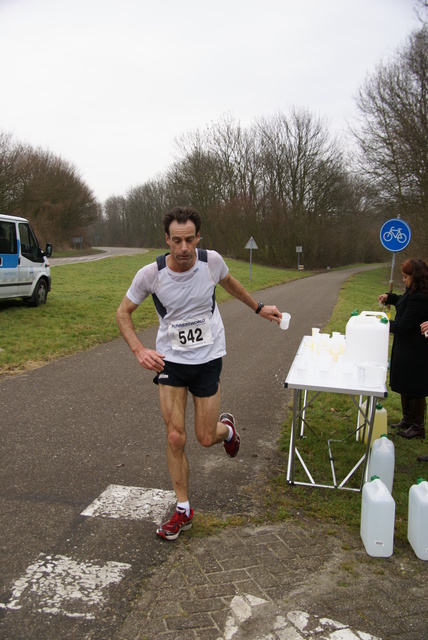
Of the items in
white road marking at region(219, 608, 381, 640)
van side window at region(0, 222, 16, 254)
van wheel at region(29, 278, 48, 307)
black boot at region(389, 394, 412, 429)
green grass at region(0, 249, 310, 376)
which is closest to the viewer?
white road marking at region(219, 608, 381, 640)

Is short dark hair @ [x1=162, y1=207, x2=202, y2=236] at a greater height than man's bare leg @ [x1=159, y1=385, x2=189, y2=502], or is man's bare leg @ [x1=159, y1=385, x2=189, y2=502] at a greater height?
short dark hair @ [x1=162, y1=207, x2=202, y2=236]

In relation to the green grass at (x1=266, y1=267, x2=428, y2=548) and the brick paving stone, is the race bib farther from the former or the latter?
the brick paving stone

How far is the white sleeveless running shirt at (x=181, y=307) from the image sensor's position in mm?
3383

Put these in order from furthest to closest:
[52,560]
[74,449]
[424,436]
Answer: [424,436], [74,449], [52,560]

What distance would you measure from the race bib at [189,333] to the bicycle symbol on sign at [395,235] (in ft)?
26.5

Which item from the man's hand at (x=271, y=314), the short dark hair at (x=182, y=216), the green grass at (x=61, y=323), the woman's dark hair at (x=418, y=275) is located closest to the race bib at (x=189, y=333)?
the short dark hair at (x=182, y=216)

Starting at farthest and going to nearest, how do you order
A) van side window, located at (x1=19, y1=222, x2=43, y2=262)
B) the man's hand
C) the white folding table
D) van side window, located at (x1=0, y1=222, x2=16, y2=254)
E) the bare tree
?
the bare tree → van side window, located at (x1=19, y1=222, x2=43, y2=262) → van side window, located at (x1=0, y1=222, x2=16, y2=254) → the man's hand → the white folding table

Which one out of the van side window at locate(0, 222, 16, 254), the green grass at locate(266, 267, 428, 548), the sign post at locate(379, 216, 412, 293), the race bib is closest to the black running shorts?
the race bib

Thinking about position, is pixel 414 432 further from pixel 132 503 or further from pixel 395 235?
pixel 395 235

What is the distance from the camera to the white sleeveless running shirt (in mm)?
3383

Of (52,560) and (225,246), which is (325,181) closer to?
(225,246)

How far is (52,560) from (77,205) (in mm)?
50086

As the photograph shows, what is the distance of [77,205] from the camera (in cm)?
4969

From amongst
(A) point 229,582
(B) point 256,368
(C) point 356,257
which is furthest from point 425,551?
(C) point 356,257
